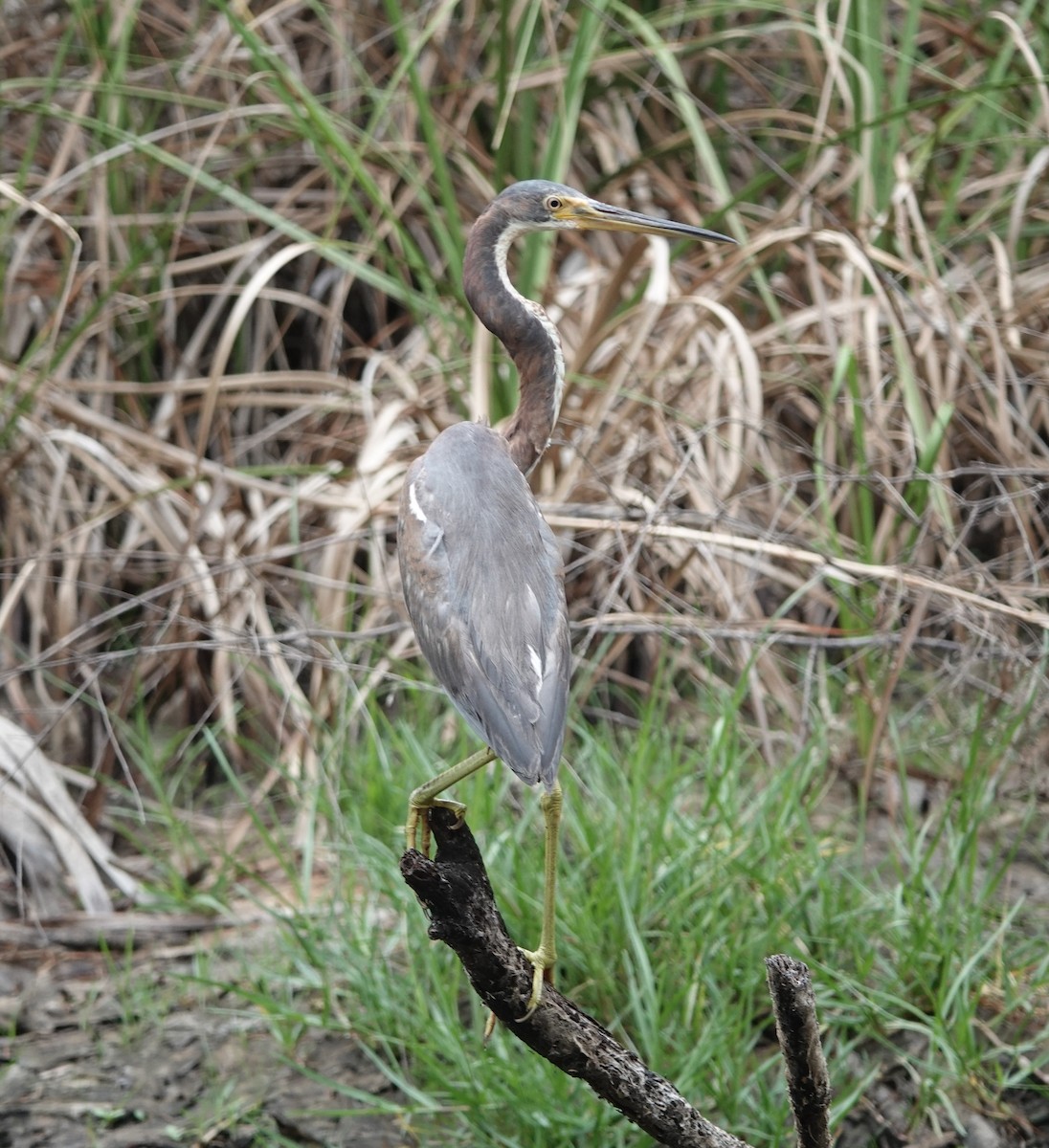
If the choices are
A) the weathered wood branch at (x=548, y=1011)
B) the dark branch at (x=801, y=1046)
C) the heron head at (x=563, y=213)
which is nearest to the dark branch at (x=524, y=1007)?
the weathered wood branch at (x=548, y=1011)

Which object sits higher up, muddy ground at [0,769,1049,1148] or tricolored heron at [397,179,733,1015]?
tricolored heron at [397,179,733,1015]

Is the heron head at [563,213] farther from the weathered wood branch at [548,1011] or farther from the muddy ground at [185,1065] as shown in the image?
the muddy ground at [185,1065]

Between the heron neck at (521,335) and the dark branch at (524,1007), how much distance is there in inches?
31.0

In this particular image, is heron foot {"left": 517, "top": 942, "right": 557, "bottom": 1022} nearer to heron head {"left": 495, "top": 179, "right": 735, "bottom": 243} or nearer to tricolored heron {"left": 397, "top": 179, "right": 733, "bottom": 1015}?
tricolored heron {"left": 397, "top": 179, "right": 733, "bottom": 1015}

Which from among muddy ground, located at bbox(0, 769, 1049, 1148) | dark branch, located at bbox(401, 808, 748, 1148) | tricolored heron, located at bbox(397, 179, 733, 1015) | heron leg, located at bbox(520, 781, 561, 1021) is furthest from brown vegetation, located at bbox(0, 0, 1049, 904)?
dark branch, located at bbox(401, 808, 748, 1148)

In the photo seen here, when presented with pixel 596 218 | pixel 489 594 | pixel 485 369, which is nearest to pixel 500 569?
pixel 489 594

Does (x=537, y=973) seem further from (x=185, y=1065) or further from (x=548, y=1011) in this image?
(x=185, y=1065)

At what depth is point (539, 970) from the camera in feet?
7.04

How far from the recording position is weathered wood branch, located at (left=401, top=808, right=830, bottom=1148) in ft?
6.57

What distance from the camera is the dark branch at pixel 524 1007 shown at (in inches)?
79.8

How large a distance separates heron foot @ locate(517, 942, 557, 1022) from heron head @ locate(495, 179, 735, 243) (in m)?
1.37

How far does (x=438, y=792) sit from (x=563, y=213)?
1.19 metres

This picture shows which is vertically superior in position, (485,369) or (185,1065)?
(485,369)

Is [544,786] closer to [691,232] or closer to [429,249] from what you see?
[691,232]
